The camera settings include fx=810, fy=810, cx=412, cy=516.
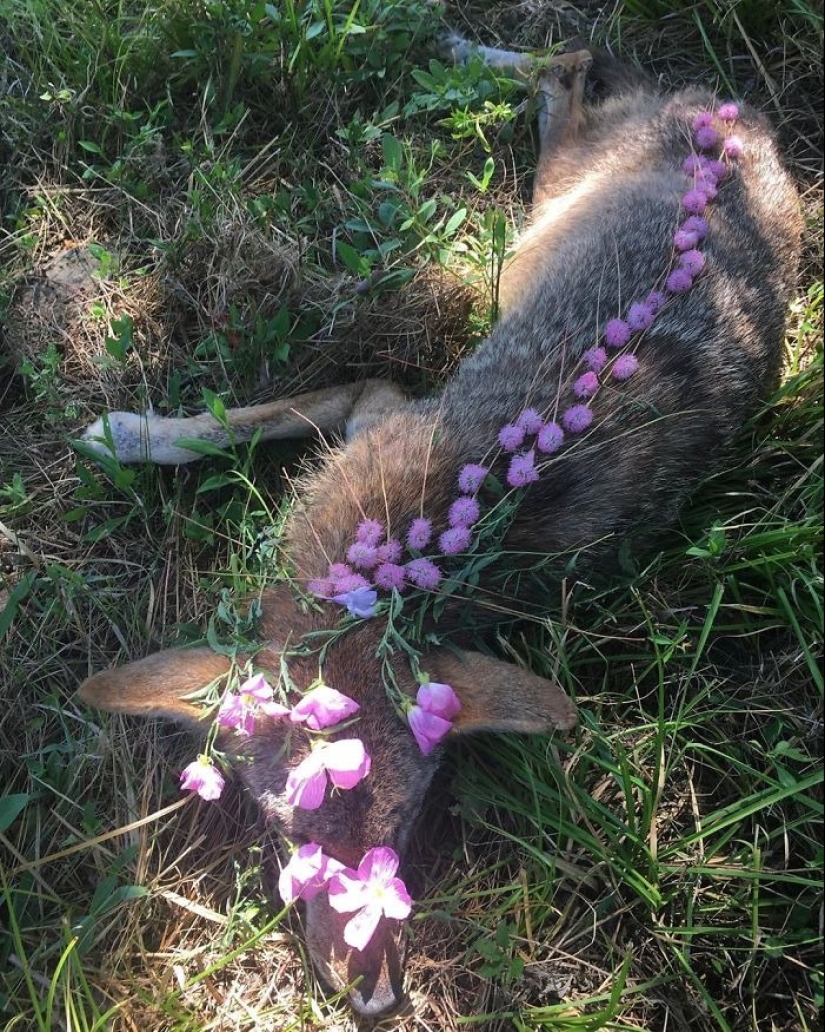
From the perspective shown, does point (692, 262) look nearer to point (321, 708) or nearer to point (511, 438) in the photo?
point (511, 438)

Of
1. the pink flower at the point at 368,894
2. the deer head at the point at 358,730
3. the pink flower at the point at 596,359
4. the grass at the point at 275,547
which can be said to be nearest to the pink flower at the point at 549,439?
the pink flower at the point at 596,359

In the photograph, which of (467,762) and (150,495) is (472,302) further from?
(467,762)

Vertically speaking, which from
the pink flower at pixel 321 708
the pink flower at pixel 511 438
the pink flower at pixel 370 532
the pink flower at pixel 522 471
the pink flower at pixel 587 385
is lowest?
the pink flower at pixel 321 708

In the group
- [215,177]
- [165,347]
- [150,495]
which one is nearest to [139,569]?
[150,495]

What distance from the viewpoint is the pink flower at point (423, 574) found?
2.74 metres

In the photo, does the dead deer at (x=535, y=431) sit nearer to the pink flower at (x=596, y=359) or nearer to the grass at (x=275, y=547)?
the pink flower at (x=596, y=359)

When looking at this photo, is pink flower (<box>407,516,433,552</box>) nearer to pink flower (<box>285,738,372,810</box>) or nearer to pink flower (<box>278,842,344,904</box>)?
pink flower (<box>285,738,372,810</box>)

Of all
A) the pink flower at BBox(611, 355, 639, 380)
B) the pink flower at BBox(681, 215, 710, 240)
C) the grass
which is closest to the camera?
the grass

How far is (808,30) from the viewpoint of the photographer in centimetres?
408

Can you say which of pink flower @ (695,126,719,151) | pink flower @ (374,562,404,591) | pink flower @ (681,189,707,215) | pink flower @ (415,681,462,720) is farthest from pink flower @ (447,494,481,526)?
pink flower @ (695,126,719,151)

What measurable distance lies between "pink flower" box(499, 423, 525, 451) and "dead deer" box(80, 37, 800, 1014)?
0.08ft

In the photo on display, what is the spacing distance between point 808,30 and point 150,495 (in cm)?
395

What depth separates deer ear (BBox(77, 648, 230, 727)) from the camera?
2611 millimetres

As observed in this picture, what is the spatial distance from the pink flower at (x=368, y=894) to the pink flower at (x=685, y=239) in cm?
263
